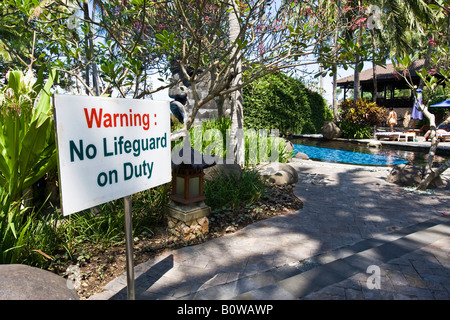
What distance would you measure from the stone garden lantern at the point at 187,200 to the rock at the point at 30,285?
6.00ft

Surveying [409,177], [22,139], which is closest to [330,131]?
[409,177]

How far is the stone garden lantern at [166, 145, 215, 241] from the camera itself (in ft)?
13.2

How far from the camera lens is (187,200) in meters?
4.04

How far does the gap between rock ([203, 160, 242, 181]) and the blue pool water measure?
23.8ft

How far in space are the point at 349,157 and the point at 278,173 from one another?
786cm

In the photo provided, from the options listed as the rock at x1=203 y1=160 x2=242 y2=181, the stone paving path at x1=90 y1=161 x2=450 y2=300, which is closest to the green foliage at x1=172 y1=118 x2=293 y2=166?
the rock at x1=203 y1=160 x2=242 y2=181

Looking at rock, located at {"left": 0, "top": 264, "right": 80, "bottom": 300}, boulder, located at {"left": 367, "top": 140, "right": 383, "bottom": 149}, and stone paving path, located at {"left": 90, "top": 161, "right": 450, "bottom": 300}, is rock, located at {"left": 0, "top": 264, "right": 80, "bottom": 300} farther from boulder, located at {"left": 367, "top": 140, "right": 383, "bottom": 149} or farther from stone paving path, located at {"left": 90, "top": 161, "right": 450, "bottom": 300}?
boulder, located at {"left": 367, "top": 140, "right": 383, "bottom": 149}

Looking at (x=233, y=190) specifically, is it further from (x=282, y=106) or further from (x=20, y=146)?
(x=282, y=106)

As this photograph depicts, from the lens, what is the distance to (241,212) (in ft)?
15.9

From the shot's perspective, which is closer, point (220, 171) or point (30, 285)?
point (30, 285)
